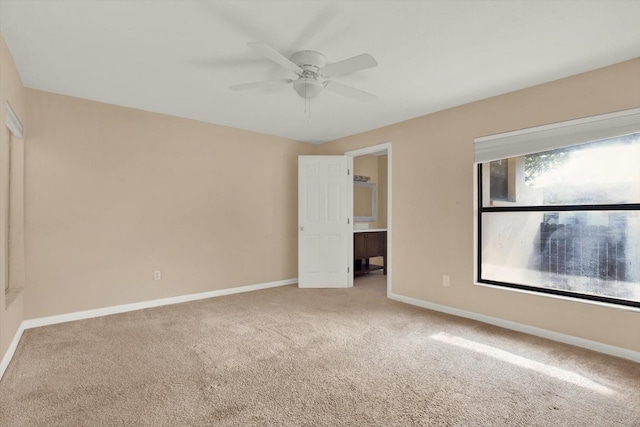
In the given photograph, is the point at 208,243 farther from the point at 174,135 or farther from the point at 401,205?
the point at 401,205

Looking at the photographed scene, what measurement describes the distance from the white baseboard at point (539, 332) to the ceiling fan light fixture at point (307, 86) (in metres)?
2.78

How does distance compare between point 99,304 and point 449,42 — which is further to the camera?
point 99,304

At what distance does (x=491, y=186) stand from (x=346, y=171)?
2144mm

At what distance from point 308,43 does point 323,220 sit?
301 cm

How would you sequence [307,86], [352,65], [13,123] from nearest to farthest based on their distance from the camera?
[352,65] → [307,86] → [13,123]

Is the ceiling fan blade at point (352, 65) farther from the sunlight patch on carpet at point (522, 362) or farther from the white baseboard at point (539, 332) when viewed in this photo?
the white baseboard at point (539, 332)

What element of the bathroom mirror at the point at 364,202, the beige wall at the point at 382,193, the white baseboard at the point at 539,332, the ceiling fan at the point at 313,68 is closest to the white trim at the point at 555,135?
the ceiling fan at the point at 313,68

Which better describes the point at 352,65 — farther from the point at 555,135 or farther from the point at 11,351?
the point at 11,351

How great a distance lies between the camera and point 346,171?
16.7 ft

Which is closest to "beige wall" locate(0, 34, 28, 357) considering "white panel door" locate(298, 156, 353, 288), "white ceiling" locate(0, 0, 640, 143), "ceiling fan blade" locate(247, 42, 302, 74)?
"white ceiling" locate(0, 0, 640, 143)

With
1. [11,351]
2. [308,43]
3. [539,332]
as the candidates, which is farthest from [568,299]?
[11,351]

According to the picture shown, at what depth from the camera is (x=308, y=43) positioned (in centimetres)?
234

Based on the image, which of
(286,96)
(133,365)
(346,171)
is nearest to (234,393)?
(133,365)

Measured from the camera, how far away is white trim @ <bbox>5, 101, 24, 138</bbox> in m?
2.59
